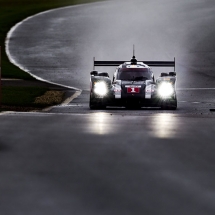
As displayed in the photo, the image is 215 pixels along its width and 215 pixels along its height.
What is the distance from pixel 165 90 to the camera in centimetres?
2673

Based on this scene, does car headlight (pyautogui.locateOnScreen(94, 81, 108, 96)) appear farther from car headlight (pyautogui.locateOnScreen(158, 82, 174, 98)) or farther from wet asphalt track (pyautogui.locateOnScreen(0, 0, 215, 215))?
car headlight (pyautogui.locateOnScreen(158, 82, 174, 98))

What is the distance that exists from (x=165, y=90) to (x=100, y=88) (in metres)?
2.00

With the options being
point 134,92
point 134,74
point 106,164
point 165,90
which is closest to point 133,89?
point 134,92

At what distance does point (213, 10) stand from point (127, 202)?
65.1 metres

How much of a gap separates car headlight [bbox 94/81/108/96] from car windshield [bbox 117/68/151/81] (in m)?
0.79

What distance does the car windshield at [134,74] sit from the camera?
27.3 m

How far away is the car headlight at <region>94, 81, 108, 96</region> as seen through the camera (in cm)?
2670

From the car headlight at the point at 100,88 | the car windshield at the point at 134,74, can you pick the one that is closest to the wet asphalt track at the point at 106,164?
the car headlight at the point at 100,88

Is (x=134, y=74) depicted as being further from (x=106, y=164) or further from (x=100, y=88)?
(x=106, y=164)

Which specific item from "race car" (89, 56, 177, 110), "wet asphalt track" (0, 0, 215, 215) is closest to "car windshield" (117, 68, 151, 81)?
"race car" (89, 56, 177, 110)

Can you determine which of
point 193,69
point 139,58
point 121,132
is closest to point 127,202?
point 121,132

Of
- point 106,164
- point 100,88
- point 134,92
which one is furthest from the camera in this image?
point 100,88

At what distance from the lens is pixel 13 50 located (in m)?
56.2

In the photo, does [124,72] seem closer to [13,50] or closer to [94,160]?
[94,160]
